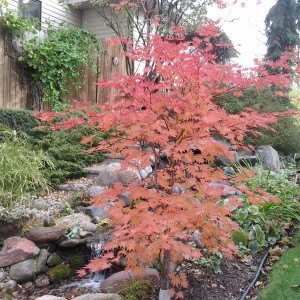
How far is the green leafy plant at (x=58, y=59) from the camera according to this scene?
29.4 ft

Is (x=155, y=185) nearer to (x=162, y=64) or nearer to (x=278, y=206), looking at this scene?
(x=162, y=64)

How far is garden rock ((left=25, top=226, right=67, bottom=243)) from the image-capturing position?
4051 millimetres

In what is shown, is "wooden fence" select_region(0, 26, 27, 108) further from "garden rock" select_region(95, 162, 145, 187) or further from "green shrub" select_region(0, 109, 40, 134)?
"garden rock" select_region(95, 162, 145, 187)

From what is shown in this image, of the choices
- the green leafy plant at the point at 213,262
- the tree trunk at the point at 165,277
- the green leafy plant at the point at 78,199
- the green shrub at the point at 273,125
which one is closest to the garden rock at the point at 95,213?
the green leafy plant at the point at 78,199

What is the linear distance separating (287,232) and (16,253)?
127 inches

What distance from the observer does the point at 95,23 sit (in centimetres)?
1223

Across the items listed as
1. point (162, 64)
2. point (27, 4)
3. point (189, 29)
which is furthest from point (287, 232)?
point (27, 4)

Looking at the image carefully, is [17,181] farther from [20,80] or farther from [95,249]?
[20,80]

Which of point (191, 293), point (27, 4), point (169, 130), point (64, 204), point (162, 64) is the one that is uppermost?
point (27, 4)

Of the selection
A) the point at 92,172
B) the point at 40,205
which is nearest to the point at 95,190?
the point at 40,205

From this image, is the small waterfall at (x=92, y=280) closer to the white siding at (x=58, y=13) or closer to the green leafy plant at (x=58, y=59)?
the green leafy plant at (x=58, y=59)

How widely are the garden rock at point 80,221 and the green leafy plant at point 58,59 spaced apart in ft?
16.6

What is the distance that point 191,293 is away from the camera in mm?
3193

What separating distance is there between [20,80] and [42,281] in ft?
21.4
